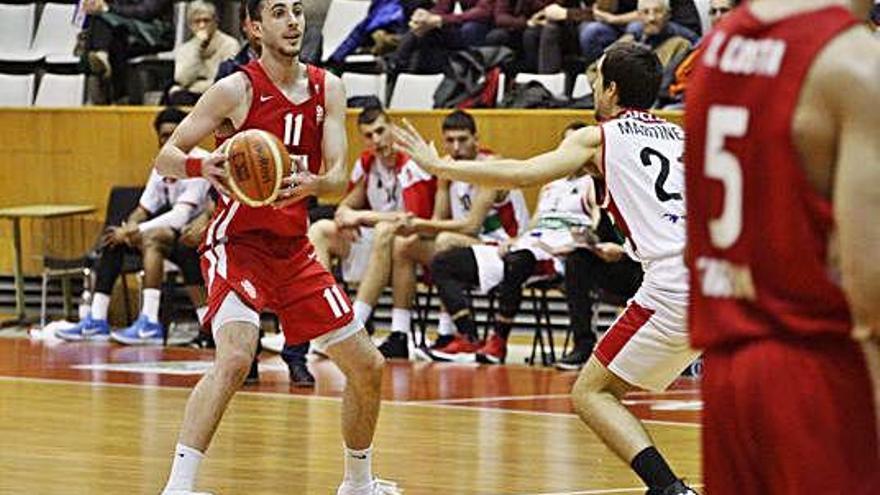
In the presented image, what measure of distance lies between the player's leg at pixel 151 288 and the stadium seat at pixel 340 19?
2.93 metres

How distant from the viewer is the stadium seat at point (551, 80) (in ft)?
49.1

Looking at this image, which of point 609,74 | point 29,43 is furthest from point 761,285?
point 29,43

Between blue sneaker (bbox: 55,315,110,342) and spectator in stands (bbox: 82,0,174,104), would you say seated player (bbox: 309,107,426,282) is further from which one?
spectator in stands (bbox: 82,0,174,104)

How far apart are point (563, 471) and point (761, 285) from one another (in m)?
5.04

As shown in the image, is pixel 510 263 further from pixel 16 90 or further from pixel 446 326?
pixel 16 90

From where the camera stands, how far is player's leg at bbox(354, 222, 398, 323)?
44.4 feet

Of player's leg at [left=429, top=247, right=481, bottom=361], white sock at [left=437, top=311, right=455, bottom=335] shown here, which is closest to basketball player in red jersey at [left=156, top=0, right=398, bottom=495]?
player's leg at [left=429, top=247, right=481, bottom=361]

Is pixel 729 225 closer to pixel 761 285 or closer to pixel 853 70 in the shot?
pixel 761 285

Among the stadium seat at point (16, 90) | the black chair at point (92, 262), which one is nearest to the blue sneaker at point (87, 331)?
the black chair at point (92, 262)

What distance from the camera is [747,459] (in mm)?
3541

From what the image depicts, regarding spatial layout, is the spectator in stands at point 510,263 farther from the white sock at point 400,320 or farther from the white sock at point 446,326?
the white sock at point 400,320

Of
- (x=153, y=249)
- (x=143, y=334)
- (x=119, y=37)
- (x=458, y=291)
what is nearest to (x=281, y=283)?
(x=458, y=291)

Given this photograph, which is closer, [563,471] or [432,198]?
[563,471]

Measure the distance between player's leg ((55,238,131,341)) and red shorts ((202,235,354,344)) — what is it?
24.6 feet
